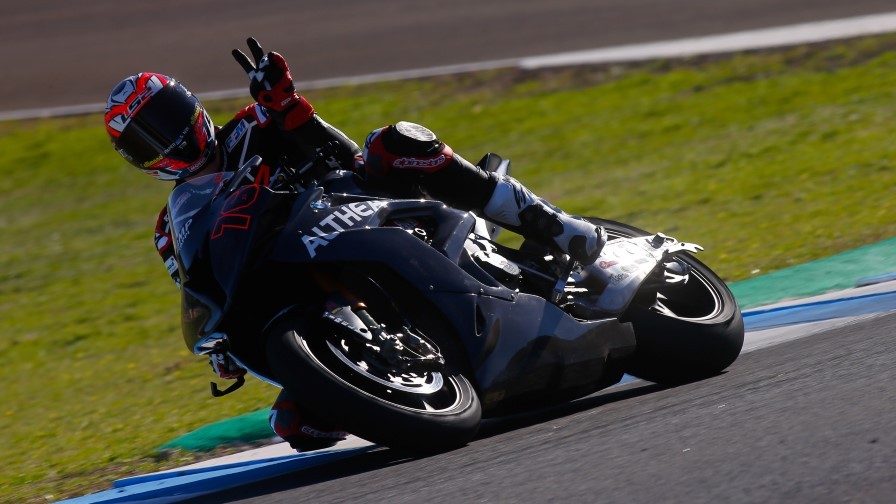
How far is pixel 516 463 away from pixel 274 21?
1578 centimetres

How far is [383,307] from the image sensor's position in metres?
4.18

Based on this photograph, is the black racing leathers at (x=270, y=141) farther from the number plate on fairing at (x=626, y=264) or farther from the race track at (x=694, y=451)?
the race track at (x=694, y=451)

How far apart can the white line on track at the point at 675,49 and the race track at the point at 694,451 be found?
33.3ft

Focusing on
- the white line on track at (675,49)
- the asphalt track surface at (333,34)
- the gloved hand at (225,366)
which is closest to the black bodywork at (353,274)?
the gloved hand at (225,366)

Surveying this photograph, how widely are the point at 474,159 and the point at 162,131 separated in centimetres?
822

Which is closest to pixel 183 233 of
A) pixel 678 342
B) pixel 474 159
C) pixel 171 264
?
pixel 171 264

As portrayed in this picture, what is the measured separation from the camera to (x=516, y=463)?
3.50 metres

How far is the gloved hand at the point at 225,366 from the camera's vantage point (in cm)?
438

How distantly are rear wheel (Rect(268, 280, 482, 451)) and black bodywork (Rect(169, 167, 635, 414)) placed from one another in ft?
0.41

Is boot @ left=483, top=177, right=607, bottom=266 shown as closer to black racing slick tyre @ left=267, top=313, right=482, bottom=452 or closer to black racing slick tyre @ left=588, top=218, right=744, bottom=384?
black racing slick tyre @ left=588, top=218, right=744, bottom=384

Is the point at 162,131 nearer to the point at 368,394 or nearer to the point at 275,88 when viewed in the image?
the point at 275,88

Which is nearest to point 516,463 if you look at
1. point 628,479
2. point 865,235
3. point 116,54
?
point 628,479

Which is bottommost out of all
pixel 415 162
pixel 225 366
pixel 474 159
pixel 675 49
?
pixel 474 159

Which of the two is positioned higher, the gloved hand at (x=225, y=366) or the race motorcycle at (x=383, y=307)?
the race motorcycle at (x=383, y=307)
